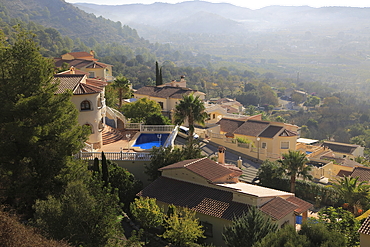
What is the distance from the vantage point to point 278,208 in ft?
68.8

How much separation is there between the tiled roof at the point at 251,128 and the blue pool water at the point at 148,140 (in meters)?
17.5

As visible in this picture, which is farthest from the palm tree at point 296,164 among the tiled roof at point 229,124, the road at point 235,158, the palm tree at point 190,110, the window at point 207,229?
the tiled roof at point 229,124

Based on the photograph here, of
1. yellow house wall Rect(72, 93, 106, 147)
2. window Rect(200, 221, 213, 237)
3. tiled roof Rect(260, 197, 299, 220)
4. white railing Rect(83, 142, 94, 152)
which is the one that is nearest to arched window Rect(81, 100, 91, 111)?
yellow house wall Rect(72, 93, 106, 147)

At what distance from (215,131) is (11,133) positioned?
109ft

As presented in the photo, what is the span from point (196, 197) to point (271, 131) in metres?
27.9

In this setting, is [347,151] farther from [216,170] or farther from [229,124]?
[216,170]

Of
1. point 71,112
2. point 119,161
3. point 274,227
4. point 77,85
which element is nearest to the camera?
point 274,227

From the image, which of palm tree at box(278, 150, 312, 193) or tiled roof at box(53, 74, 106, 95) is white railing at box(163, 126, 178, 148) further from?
palm tree at box(278, 150, 312, 193)

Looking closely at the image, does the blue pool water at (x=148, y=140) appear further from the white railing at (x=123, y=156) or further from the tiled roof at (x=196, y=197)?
the tiled roof at (x=196, y=197)

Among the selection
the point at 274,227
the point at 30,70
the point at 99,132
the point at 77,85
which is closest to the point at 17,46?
the point at 30,70

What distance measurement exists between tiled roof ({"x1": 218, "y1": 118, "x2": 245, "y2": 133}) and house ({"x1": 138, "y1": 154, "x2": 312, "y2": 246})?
26.7 m

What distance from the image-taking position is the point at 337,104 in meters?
162

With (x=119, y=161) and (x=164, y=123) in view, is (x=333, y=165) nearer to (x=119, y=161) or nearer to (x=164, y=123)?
(x=164, y=123)

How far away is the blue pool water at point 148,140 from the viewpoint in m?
33.1
